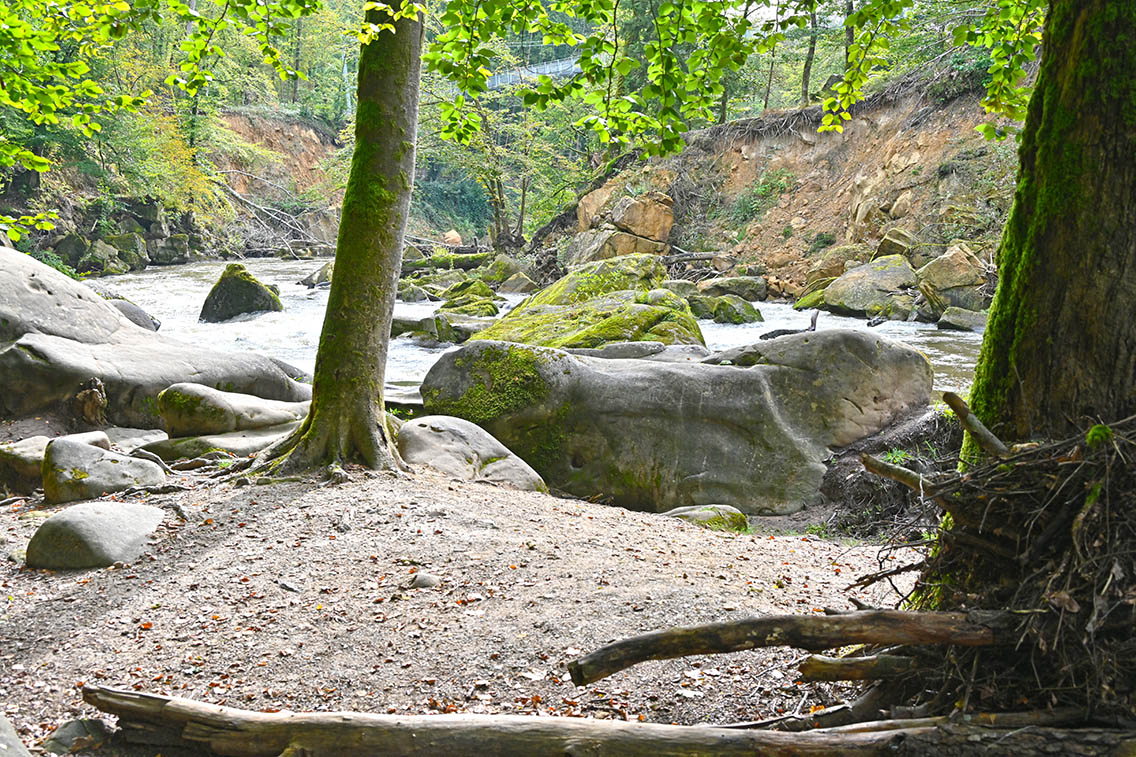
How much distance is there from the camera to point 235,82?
4288cm

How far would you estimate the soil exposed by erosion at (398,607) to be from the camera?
3.41m

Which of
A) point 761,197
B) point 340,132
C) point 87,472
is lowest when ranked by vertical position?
point 87,472

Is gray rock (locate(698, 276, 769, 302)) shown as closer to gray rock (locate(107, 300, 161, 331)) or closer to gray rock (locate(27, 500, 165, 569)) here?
gray rock (locate(107, 300, 161, 331))

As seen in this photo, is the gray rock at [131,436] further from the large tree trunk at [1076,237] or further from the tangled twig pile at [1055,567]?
the large tree trunk at [1076,237]

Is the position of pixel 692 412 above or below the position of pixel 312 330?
above

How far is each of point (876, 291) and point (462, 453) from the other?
1412 centimetres

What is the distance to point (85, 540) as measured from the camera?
16.8 ft

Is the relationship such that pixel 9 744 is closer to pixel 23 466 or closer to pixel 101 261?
pixel 23 466

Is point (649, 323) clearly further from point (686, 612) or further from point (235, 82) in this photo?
point (235, 82)

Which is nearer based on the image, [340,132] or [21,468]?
[21,468]

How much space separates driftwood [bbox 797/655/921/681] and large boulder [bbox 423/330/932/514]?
5.84 metres

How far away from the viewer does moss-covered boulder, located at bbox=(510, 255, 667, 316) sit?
15719 millimetres

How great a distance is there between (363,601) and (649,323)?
8.07 m

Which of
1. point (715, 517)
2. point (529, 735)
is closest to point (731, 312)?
point (715, 517)
